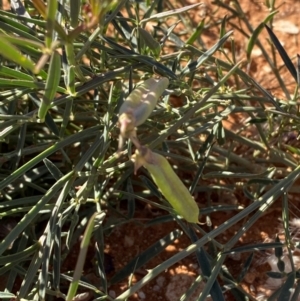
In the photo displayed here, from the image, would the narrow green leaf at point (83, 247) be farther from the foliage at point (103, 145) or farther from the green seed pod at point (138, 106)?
the green seed pod at point (138, 106)

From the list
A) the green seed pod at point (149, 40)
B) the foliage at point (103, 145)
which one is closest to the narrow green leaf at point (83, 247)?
the foliage at point (103, 145)

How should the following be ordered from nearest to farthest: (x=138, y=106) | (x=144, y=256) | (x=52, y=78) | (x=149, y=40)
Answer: (x=138, y=106) → (x=52, y=78) → (x=149, y=40) → (x=144, y=256)

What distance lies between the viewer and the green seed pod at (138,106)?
68 cm

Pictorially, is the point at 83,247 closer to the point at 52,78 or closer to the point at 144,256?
the point at 52,78

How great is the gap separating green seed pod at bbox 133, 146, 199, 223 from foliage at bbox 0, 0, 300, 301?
0.12m

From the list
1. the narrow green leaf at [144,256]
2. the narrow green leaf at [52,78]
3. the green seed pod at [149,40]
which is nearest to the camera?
the narrow green leaf at [52,78]

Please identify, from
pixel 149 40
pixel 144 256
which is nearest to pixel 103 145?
pixel 149 40

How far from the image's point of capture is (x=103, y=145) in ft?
3.70

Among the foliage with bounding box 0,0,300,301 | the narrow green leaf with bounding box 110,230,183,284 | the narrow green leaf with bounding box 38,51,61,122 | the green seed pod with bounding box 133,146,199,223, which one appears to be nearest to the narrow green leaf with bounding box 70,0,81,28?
the foliage with bounding box 0,0,300,301

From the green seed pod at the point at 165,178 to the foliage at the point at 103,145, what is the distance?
119mm

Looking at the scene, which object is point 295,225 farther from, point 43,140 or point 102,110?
point 43,140

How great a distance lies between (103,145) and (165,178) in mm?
391

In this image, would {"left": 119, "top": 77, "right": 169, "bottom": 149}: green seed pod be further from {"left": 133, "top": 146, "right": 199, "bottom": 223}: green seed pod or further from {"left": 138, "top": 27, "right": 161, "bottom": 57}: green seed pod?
{"left": 138, "top": 27, "right": 161, "bottom": 57}: green seed pod

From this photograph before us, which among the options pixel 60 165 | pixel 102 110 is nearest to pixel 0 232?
pixel 60 165
